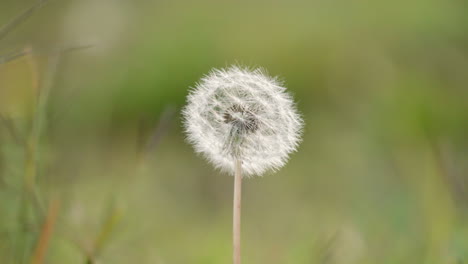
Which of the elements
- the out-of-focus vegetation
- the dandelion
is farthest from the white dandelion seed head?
the out-of-focus vegetation

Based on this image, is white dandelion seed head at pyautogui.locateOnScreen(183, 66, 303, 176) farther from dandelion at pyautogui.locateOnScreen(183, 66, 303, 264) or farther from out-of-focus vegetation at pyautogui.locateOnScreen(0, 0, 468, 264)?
out-of-focus vegetation at pyautogui.locateOnScreen(0, 0, 468, 264)

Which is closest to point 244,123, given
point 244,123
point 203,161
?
point 244,123

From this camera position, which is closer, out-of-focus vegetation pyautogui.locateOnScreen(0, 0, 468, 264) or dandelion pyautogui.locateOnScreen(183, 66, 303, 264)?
dandelion pyautogui.locateOnScreen(183, 66, 303, 264)

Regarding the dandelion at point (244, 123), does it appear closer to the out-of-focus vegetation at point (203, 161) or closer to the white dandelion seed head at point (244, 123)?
the white dandelion seed head at point (244, 123)

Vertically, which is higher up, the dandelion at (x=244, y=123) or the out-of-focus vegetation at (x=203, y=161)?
the dandelion at (x=244, y=123)

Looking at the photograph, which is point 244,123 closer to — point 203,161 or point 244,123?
point 244,123

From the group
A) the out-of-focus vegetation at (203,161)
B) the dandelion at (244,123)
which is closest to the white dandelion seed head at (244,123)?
the dandelion at (244,123)

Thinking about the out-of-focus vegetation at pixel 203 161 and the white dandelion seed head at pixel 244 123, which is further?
the out-of-focus vegetation at pixel 203 161
